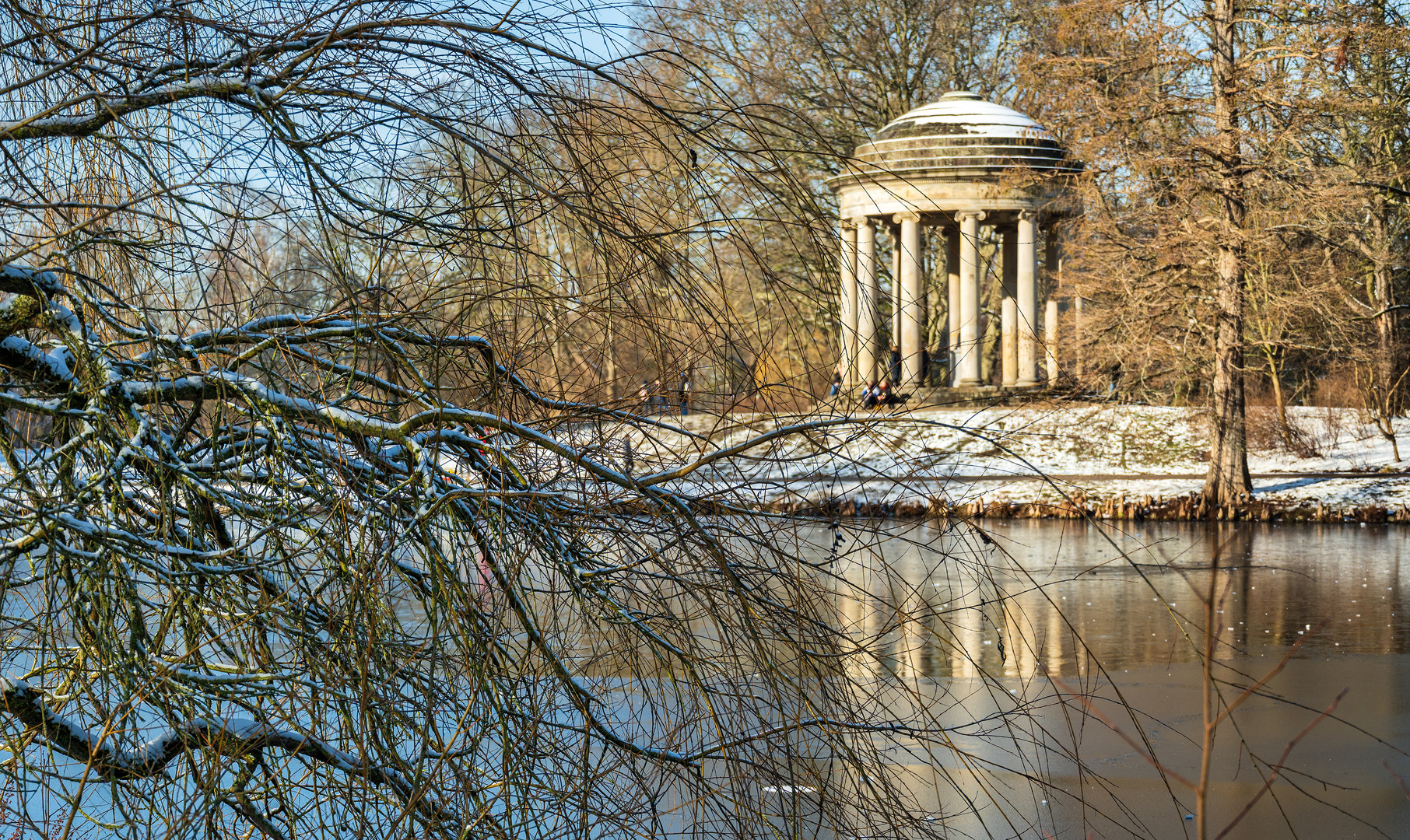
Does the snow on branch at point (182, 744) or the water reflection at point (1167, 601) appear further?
the water reflection at point (1167, 601)

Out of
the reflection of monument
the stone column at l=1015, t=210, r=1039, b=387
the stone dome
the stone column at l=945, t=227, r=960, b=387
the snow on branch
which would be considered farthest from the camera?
the stone column at l=945, t=227, r=960, b=387

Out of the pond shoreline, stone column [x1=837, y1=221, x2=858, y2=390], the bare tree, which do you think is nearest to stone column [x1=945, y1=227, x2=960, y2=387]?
the pond shoreline

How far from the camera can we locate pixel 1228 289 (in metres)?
18.2

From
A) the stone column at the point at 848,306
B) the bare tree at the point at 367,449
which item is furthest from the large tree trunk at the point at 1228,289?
the bare tree at the point at 367,449

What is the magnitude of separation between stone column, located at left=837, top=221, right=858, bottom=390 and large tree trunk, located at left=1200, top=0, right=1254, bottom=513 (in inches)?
605

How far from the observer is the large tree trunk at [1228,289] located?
57.8 ft

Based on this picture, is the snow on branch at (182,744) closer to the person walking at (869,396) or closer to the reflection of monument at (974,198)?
the person walking at (869,396)

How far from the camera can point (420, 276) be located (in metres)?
3.12

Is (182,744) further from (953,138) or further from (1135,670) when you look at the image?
(953,138)

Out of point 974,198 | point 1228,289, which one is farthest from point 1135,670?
point 974,198

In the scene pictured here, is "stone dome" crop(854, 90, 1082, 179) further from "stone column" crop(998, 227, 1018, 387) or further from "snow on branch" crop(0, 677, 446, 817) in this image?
"snow on branch" crop(0, 677, 446, 817)

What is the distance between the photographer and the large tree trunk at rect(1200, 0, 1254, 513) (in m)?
17.6

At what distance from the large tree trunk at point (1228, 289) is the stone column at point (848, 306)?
15375 mm

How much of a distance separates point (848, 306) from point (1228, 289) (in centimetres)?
1634
